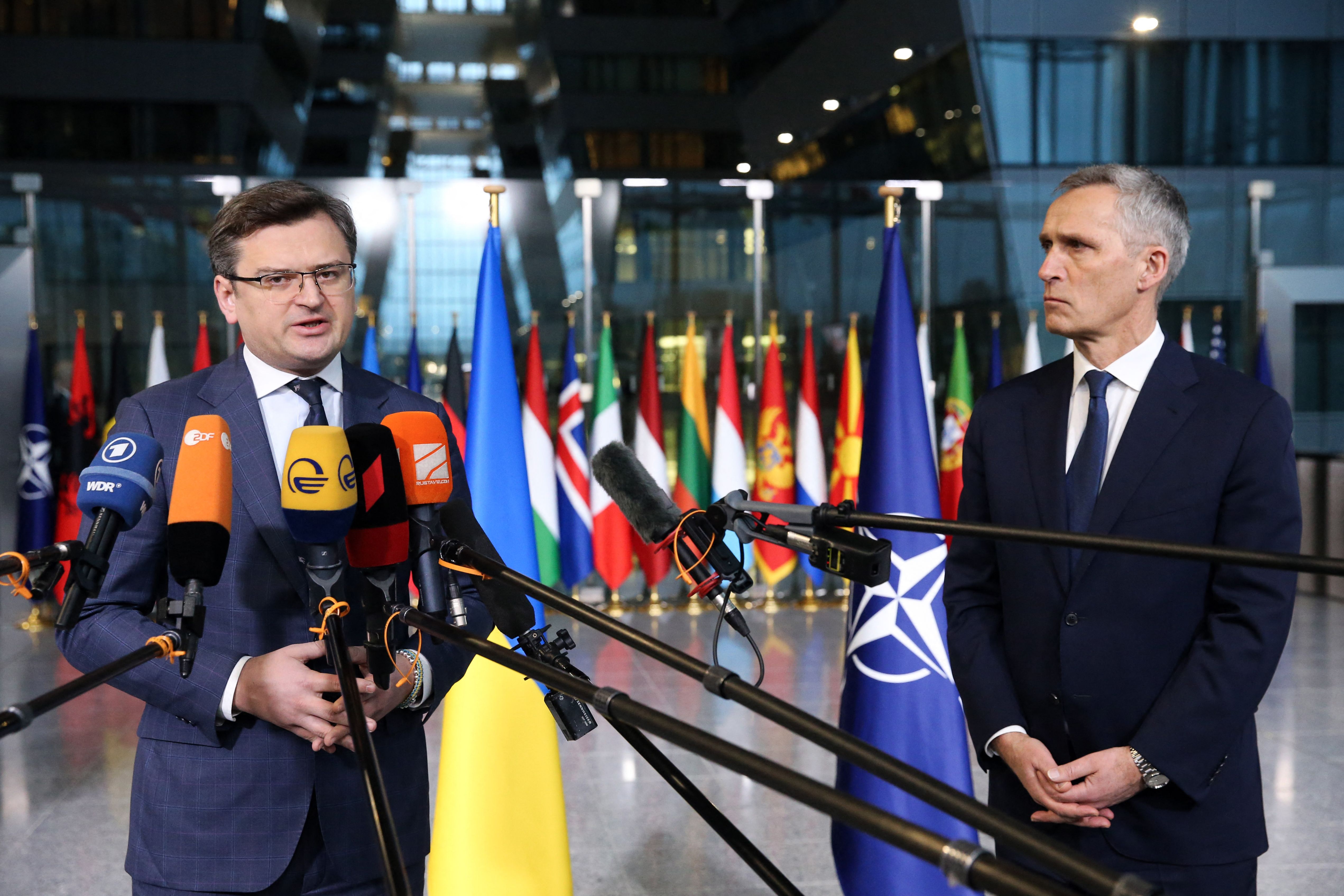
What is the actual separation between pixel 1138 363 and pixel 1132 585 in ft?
1.15

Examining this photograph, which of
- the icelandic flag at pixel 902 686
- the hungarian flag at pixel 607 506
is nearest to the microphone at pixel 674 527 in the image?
the icelandic flag at pixel 902 686

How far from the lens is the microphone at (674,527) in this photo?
984 millimetres

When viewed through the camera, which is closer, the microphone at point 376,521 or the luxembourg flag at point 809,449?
the microphone at point 376,521

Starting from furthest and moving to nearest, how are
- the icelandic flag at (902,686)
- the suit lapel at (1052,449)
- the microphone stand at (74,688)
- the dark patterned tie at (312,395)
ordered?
the icelandic flag at (902,686), the suit lapel at (1052,449), the dark patterned tie at (312,395), the microphone stand at (74,688)

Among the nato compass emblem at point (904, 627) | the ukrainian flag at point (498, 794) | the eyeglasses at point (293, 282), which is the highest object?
the eyeglasses at point (293, 282)

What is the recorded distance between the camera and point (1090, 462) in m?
1.63

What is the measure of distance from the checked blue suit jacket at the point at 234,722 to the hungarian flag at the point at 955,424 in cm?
599

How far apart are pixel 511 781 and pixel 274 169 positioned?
7.85 meters

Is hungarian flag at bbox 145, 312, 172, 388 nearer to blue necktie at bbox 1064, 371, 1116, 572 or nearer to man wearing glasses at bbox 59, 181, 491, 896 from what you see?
man wearing glasses at bbox 59, 181, 491, 896

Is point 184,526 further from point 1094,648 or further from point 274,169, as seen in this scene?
point 274,169

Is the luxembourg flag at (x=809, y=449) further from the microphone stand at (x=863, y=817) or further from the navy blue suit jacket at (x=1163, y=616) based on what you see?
the microphone stand at (x=863, y=817)

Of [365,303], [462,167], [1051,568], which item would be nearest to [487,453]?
[1051,568]

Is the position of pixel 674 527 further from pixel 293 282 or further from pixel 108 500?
pixel 293 282

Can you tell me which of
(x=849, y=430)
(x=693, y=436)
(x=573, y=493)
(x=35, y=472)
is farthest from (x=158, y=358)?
(x=849, y=430)
